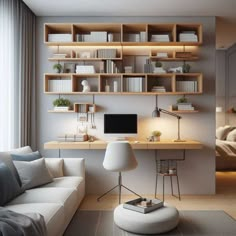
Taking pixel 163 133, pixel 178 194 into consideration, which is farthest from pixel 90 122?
pixel 178 194

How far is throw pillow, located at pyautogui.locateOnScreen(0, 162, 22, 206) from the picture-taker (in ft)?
8.57

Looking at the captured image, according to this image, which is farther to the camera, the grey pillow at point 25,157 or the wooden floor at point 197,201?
the wooden floor at point 197,201

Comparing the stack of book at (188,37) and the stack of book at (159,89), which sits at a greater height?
the stack of book at (188,37)

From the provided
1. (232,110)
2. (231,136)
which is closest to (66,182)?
(231,136)

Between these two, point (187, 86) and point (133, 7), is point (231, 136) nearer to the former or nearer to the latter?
point (187, 86)

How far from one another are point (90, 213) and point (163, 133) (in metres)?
1.77

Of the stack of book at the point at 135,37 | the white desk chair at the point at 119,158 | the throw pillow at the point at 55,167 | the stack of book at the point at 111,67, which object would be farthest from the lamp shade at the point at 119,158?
the stack of book at the point at 135,37

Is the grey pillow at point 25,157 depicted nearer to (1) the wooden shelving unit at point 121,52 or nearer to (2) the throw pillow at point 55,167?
(2) the throw pillow at point 55,167

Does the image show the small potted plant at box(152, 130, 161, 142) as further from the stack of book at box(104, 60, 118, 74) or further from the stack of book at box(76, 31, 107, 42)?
the stack of book at box(76, 31, 107, 42)

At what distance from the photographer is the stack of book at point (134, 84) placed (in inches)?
172

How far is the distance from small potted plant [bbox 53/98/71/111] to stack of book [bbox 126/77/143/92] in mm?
984

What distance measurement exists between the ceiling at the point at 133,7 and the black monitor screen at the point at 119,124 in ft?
5.31

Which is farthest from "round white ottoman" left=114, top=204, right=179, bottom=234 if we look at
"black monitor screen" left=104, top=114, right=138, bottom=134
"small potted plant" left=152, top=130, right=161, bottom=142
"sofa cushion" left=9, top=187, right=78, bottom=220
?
"black monitor screen" left=104, top=114, right=138, bottom=134

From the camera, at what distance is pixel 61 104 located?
4.43m
